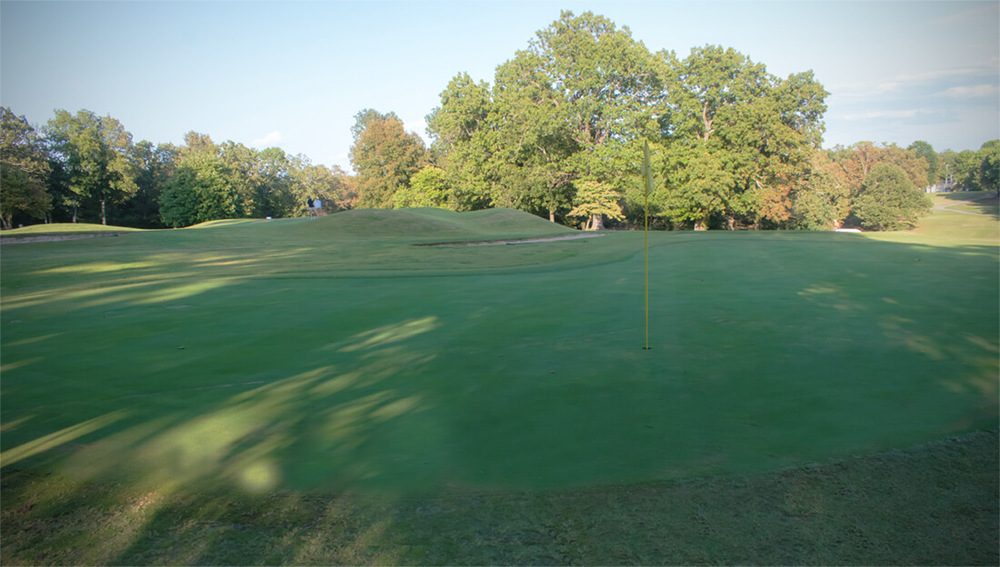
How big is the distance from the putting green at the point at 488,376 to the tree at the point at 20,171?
2968 centimetres

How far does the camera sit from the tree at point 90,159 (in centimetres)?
5419

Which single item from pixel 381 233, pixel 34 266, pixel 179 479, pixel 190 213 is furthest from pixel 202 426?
pixel 190 213

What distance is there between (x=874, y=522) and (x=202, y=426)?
4280 mm

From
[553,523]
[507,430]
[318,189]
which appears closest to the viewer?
[553,523]

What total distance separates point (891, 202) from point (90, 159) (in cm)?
8110

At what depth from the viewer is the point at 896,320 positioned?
7.27 meters

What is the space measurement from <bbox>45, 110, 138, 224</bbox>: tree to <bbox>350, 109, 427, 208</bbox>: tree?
23.4 meters

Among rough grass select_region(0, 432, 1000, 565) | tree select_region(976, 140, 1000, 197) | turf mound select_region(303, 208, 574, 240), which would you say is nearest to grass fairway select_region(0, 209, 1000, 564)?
rough grass select_region(0, 432, 1000, 565)

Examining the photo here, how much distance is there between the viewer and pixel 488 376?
A: 5367 millimetres

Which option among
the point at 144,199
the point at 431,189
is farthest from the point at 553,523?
the point at 144,199

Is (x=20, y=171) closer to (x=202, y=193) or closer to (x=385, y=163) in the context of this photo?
(x=202, y=193)

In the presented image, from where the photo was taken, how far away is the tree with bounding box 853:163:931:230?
62719 millimetres

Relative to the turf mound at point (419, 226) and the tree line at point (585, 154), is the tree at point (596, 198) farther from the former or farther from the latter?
the turf mound at point (419, 226)

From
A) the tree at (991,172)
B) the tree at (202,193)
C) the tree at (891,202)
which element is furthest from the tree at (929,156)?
the tree at (202,193)
